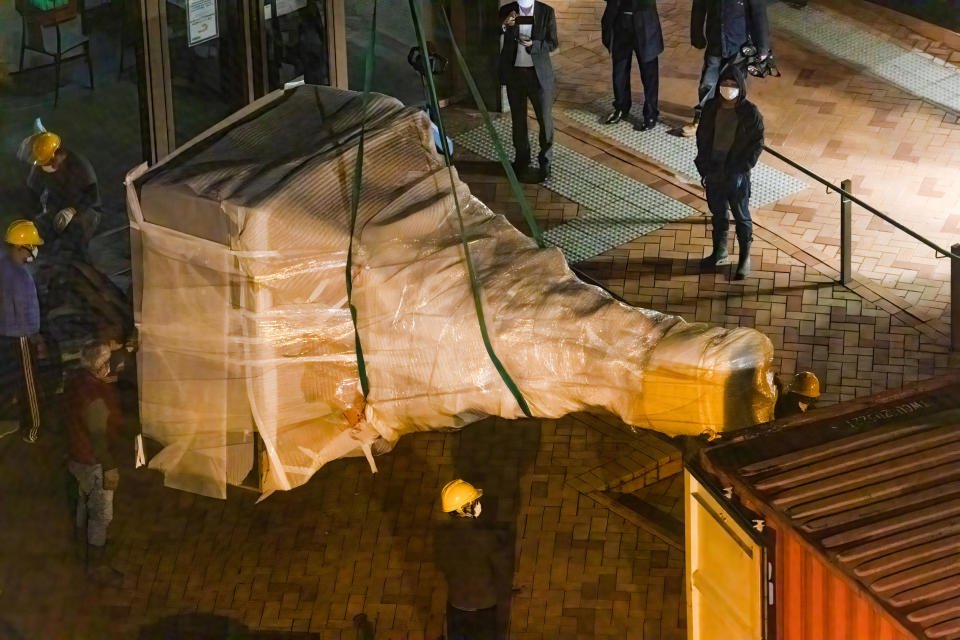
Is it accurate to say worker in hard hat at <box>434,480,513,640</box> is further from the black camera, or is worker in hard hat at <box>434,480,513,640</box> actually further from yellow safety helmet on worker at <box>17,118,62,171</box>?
the black camera

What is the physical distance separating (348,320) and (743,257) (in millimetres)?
4639

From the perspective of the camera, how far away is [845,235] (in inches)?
453

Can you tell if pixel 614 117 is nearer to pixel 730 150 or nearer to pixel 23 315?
pixel 730 150

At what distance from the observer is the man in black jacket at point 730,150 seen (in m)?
11.2

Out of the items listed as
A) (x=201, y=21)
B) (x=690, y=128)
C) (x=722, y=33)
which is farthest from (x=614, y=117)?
(x=201, y=21)

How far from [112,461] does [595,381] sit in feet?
12.2

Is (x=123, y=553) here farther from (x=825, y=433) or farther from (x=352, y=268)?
(x=825, y=433)

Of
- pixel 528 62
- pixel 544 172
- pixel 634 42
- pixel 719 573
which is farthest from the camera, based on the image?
pixel 634 42

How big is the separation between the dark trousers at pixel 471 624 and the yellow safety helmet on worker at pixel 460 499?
590 millimetres

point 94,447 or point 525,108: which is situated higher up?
point 525,108

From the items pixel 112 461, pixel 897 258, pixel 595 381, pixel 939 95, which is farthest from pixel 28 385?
pixel 939 95

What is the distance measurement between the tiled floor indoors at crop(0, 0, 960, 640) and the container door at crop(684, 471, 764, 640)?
1122 millimetres

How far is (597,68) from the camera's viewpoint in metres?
15.3

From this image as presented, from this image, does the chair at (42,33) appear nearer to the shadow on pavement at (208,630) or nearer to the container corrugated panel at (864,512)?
the shadow on pavement at (208,630)
